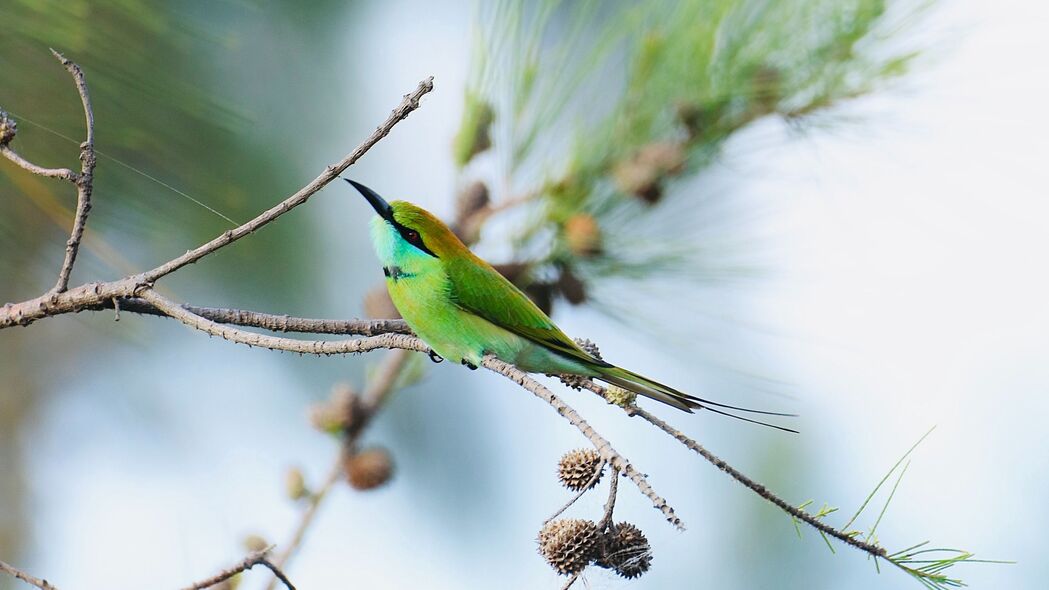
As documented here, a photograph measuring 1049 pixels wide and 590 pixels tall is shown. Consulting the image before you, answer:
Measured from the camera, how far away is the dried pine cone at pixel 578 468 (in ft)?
3.75

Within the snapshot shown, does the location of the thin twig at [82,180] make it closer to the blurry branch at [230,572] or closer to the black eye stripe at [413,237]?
the blurry branch at [230,572]

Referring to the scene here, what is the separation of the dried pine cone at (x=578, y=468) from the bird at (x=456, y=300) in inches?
22.3

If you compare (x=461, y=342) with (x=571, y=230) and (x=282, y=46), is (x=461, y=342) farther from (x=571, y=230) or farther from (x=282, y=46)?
(x=282, y=46)

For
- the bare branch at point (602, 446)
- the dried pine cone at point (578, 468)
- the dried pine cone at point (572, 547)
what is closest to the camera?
the bare branch at point (602, 446)

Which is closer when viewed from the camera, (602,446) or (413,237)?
(602,446)

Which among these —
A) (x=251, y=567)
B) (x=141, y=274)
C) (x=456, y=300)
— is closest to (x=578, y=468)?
(x=251, y=567)

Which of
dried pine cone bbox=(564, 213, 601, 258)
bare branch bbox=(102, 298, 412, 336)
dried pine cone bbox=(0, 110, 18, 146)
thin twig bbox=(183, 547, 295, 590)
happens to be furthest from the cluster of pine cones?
dried pine cone bbox=(564, 213, 601, 258)

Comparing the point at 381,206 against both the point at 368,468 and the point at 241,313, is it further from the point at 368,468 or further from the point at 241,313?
the point at 241,313

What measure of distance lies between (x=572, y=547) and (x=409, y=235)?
0.95m

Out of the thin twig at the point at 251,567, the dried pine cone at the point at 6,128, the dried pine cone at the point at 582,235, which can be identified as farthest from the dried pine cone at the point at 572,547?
the dried pine cone at the point at 582,235

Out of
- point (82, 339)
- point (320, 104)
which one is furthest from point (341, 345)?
point (320, 104)

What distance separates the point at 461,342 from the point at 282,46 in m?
2.39

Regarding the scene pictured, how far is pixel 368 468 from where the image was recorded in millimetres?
1951

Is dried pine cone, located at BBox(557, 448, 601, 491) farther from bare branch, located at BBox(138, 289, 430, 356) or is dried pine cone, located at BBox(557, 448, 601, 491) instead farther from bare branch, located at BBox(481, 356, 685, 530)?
bare branch, located at BBox(138, 289, 430, 356)
